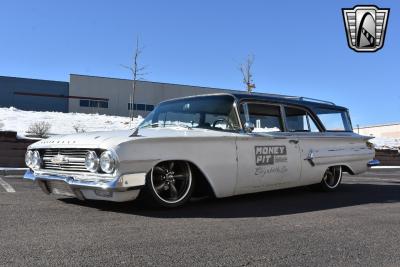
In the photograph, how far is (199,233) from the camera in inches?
162

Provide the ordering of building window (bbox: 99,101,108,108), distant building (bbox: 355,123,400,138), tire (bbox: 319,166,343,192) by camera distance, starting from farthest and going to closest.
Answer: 1. distant building (bbox: 355,123,400,138)
2. building window (bbox: 99,101,108,108)
3. tire (bbox: 319,166,343,192)

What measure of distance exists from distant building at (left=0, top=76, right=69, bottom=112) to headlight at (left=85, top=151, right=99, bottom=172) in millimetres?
38261

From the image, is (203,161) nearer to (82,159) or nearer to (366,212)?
(82,159)

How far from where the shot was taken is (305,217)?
16.7 feet

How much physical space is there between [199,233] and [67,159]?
1.83m

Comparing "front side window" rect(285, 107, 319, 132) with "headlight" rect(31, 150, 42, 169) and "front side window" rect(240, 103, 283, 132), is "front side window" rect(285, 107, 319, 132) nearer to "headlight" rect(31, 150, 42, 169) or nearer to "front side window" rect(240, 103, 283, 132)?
"front side window" rect(240, 103, 283, 132)

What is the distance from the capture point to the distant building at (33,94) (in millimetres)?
41031

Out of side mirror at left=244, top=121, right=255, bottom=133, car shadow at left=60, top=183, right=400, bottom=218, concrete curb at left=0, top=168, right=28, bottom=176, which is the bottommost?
concrete curb at left=0, top=168, right=28, bottom=176

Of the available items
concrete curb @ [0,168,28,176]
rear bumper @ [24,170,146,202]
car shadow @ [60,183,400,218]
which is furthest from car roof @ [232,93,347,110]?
concrete curb @ [0,168,28,176]

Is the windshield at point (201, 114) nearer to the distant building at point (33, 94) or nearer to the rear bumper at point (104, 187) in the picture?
the rear bumper at point (104, 187)

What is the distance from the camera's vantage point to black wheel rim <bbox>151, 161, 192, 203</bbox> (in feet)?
16.9

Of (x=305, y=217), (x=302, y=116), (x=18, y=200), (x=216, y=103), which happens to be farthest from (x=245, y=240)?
(x=302, y=116)

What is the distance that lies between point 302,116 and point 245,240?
3.63m

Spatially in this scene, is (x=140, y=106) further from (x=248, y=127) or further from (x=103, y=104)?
(x=248, y=127)
